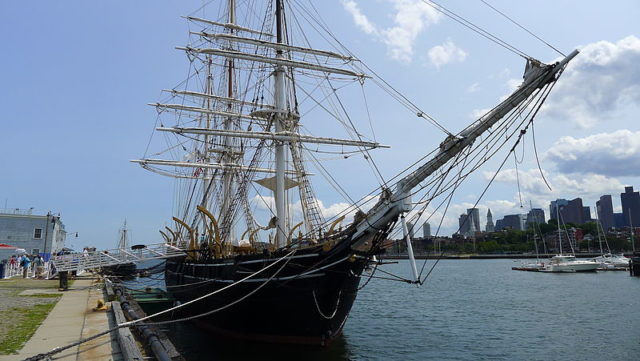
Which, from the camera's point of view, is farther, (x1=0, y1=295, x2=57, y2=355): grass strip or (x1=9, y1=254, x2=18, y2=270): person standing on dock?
(x1=9, y1=254, x2=18, y2=270): person standing on dock

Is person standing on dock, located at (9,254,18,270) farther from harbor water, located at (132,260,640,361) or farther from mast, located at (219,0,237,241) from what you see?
harbor water, located at (132,260,640,361)

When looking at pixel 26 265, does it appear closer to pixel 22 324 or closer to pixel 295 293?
pixel 22 324

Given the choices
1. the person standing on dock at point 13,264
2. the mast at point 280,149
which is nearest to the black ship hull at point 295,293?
the mast at point 280,149

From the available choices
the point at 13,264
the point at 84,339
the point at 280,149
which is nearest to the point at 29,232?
the point at 13,264

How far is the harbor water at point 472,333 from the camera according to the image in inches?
641

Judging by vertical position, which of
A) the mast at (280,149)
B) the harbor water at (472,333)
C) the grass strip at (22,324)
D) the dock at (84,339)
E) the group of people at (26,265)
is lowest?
the harbor water at (472,333)

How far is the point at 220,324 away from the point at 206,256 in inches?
161

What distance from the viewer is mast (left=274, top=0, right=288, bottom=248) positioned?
18572mm

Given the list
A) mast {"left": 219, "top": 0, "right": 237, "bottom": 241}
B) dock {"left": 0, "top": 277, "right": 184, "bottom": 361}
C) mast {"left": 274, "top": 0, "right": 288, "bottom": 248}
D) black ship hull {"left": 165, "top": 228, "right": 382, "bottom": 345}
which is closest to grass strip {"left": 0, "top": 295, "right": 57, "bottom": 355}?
dock {"left": 0, "top": 277, "right": 184, "bottom": 361}

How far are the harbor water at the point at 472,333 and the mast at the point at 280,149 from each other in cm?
472

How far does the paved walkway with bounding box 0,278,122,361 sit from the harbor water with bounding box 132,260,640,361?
397 cm

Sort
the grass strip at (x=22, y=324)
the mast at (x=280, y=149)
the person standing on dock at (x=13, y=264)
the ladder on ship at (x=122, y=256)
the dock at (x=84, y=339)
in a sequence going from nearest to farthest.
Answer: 1. the dock at (x=84, y=339)
2. the grass strip at (x=22, y=324)
3. the mast at (x=280, y=149)
4. the ladder on ship at (x=122, y=256)
5. the person standing on dock at (x=13, y=264)

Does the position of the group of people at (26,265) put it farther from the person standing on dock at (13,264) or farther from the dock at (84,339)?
the dock at (84,339)

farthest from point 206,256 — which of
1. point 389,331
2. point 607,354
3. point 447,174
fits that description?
point 607,354
